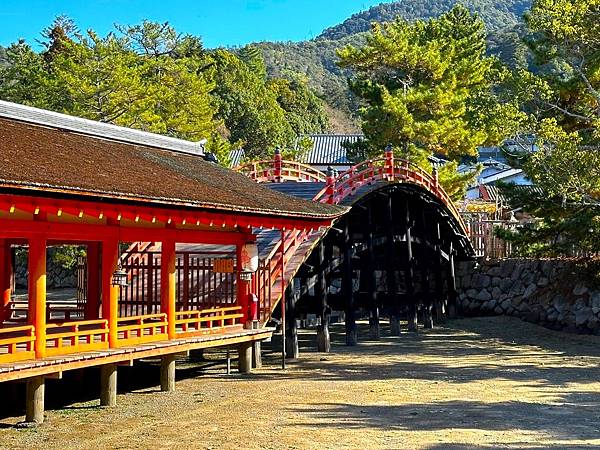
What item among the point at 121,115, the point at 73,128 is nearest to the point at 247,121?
the point at 121,115

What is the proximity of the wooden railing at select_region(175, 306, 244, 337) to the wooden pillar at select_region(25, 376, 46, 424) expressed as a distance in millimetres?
3241

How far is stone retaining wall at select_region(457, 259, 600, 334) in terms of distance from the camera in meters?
26.8

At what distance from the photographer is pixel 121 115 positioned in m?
33.0

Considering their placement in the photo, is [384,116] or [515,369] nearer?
[515,369]

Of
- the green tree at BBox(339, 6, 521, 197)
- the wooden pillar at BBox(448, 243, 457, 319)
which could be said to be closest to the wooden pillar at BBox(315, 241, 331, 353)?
the wooden pillar at BBox(448, 243, 457, 319)

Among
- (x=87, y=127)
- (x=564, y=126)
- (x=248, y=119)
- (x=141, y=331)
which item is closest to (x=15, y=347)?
(x=141, y=331)

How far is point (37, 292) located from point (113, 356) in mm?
1708

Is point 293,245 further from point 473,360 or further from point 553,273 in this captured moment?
point 553,273

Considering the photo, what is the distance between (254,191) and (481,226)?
56.6 feet

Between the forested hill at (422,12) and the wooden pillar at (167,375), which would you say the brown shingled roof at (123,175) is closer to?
the wooden pillar at (167,375)

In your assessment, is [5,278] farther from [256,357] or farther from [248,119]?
[248,119]

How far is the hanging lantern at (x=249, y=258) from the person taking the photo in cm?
1705

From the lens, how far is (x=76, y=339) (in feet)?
41.7

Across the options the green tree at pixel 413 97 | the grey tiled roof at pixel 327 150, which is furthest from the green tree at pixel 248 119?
the green tree at pixel 413 97
